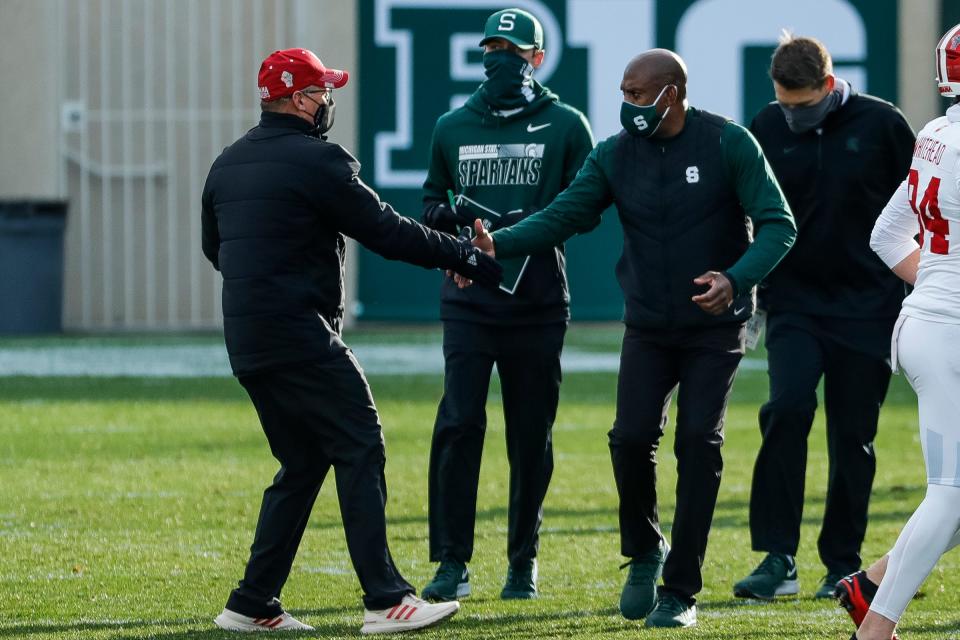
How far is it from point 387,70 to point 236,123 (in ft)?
5.92

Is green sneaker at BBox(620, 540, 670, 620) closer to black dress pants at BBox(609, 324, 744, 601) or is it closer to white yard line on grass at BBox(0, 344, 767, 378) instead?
black dress pants at BBox(609, 324, 744, 601)

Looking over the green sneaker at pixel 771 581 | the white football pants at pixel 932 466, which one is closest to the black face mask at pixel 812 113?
the green sneaker at pixel 771 581

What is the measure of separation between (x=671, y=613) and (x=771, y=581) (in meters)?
0.82

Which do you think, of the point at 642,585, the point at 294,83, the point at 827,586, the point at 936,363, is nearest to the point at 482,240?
the point at 294,83

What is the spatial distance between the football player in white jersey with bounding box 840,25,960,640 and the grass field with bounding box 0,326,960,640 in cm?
64

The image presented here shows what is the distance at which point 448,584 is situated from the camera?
619 centimetres

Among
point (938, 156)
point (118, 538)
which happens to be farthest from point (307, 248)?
point (118, 538)

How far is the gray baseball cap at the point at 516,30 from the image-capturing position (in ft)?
21.2

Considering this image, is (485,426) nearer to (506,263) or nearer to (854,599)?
(506,263)

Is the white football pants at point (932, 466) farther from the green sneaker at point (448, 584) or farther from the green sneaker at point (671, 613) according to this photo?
the green sneaker at point (448, 584)

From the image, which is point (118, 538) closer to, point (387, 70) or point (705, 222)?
point (705, 222)

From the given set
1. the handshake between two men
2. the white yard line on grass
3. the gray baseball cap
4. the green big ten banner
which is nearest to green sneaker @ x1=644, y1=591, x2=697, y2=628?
the handshake between two men

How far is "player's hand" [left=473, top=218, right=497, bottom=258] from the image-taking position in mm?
5820

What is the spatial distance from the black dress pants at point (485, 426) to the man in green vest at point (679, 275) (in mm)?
673
